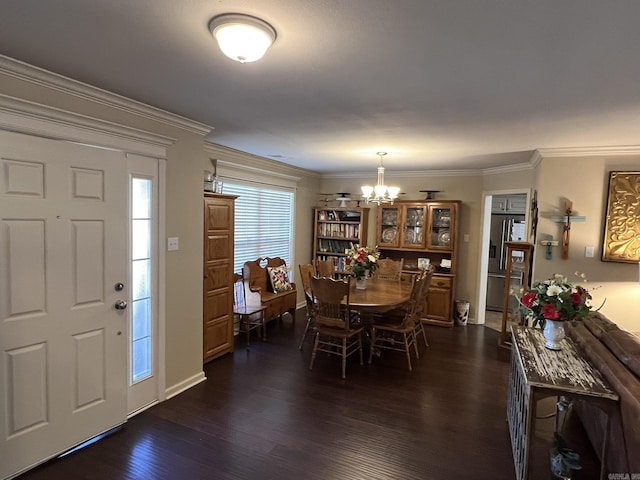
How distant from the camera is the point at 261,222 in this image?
5.42 meters

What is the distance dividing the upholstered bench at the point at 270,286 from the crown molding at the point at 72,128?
2343mm

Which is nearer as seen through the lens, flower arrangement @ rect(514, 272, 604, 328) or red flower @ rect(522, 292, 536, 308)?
flower arrangement @ rect(514, 272, 604, 328)

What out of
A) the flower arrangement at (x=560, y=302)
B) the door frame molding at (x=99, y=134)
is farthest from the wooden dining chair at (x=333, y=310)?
the flower arrangement at (x=560, y=302)

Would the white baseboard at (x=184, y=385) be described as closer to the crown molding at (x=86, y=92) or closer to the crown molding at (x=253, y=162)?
the crown molding at (x=86, y=92)

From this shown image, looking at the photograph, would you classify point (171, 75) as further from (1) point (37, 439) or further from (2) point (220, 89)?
(1) point (37, 439)

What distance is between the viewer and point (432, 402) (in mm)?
3191

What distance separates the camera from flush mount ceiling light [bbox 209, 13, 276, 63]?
1499 millimetres

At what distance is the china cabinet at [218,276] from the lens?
3736mm

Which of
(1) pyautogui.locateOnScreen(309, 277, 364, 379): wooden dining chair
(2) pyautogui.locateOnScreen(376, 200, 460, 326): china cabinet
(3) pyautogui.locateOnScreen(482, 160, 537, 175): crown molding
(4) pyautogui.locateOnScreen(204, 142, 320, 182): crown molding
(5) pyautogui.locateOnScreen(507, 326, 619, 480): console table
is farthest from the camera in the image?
(2) pyautogui.locateOnScreen(376, 200, 460, 326): china cabinet

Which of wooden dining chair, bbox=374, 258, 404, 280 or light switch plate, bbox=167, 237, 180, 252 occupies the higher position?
light switch plate, bbox=167, 237, 180, 252

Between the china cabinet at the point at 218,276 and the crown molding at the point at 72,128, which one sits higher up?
the crown molding at the point at 72,128

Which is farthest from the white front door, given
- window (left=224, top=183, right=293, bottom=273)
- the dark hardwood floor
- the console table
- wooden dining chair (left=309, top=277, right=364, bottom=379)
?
the console table

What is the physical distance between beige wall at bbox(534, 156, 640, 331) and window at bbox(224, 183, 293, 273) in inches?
142

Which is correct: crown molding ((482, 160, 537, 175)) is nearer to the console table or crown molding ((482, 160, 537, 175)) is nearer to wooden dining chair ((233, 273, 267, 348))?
the console table
